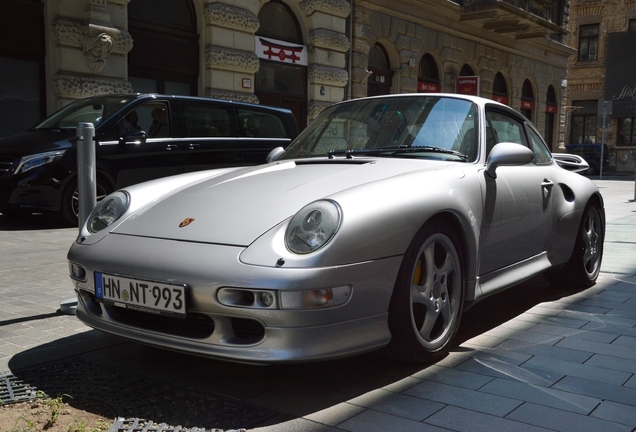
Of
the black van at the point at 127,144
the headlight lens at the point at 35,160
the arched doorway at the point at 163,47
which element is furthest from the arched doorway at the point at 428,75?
the headlight lens at the point at 35,160

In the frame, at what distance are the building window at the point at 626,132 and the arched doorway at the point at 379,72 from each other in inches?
950

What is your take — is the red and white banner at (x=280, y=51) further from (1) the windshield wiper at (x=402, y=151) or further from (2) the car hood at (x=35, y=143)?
(1) the windshield wiper at (x=402, y=151)

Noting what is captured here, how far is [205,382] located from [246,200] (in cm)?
Result: 84

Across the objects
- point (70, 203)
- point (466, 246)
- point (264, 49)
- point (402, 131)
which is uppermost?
point (264, 49)

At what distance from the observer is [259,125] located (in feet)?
36.3

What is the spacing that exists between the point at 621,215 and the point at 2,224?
9.80 m

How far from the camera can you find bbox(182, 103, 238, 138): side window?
32.9 feet

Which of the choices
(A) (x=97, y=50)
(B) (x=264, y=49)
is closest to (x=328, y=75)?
(B) (x=264, y=49)

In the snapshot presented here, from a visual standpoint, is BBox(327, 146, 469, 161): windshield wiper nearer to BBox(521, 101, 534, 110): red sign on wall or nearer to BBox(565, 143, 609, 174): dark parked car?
BBox(521, 101, 534, 110): red sign on wall

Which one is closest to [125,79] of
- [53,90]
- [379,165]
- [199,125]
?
[53,90]

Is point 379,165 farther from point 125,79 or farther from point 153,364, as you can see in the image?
point 125,79

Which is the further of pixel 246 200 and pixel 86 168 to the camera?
pixel 86 168

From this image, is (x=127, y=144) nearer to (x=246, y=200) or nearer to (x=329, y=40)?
(x=246, y=200)

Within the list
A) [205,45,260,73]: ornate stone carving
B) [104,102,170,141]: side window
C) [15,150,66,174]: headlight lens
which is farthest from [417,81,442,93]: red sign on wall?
[15,150,66,174]: headlight lens
